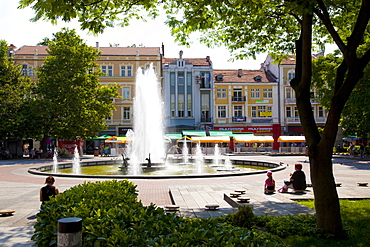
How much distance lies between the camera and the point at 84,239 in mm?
4410

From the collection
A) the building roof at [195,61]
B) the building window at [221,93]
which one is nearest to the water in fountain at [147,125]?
the building roof at [195,61]

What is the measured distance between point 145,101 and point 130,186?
21.3 metres

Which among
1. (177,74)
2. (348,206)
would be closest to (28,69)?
(177,74)

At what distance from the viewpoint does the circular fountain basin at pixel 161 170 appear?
17.3 meters

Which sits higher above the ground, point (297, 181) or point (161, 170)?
point (297, 181)

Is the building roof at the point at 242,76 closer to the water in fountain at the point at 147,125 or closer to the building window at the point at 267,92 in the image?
the building window at the point at 267,92

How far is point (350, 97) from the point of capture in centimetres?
2764

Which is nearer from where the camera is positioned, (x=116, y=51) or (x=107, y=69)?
(x=107, y=69)

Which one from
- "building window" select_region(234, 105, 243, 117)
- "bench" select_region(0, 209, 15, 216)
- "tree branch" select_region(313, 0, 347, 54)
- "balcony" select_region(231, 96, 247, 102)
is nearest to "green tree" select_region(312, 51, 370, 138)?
"tree branch" select_region(313, 0, 347, 54)

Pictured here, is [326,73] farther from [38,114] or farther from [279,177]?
[38,114]

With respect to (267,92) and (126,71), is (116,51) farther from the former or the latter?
(267,92)

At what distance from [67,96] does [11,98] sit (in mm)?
7503

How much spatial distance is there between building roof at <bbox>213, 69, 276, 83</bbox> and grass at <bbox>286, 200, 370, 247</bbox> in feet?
156

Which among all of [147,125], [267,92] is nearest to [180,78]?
[267,92]
